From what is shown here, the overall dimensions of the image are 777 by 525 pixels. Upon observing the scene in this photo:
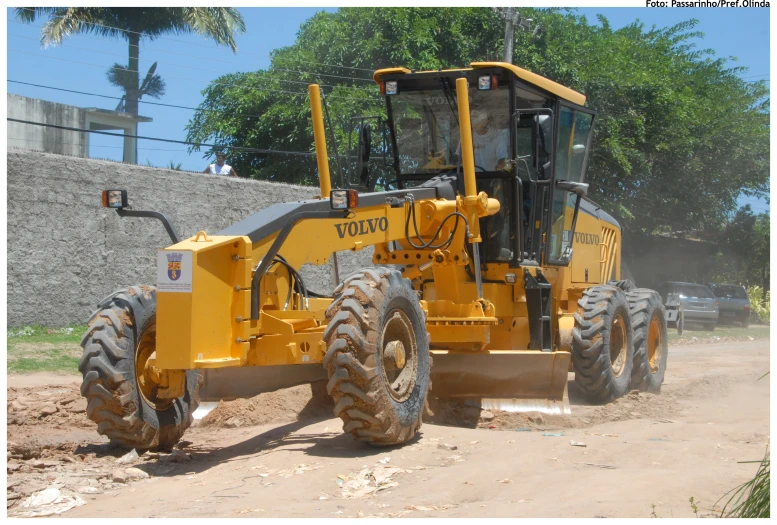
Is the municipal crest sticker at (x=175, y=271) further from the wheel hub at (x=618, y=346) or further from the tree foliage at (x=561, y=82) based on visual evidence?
the tree foliage at (x=561, y=82)

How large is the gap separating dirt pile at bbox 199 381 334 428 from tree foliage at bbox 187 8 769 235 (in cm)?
1240

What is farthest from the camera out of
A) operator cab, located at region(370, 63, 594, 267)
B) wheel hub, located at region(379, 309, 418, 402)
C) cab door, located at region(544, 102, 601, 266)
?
cab door, located at region(544, 102, 601, 266)

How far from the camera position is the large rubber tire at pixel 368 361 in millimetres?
6980

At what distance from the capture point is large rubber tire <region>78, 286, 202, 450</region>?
→ 23.0ft

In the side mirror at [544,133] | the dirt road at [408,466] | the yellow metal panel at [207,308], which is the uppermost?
the side mirror at [544,133]

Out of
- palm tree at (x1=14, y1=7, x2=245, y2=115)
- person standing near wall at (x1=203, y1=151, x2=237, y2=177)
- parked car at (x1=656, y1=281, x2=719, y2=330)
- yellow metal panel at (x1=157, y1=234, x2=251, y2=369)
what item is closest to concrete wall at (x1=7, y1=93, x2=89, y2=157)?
palm tree at (x1=14, y1=7, x2=245, y2=115)

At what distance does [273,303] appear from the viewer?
755 cm

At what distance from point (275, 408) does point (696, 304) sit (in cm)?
2240

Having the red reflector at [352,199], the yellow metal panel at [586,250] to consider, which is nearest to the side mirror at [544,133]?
the yellow metal panel at [586,250]

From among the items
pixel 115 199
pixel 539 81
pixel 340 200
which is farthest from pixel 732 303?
pixel 115 199

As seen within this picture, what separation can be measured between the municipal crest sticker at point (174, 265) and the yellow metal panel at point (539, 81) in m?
4.29

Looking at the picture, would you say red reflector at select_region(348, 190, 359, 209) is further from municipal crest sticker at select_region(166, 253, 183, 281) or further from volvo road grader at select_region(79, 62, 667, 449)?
municipal crest sticker at select_region(166, 253, 183, 281)

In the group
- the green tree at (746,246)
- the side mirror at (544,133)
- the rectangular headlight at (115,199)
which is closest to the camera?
the rectangular headlight at (115,199)

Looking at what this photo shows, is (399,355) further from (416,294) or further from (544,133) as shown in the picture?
(544,133)
